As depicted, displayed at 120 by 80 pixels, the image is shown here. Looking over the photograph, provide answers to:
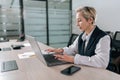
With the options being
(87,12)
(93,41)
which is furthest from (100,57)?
(87,12)

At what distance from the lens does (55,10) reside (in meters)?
5.37

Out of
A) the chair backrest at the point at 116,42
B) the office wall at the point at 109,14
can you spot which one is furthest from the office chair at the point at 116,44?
the office wall at the point at 109,14

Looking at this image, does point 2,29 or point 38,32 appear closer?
point 2,29

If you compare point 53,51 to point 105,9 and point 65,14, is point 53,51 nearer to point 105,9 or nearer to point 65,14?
point 105,9

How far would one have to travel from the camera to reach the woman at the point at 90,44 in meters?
1.38

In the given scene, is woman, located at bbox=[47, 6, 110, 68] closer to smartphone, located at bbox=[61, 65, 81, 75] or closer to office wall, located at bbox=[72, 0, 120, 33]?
smartphone, located at bbox=[61, 65, 81, 75]

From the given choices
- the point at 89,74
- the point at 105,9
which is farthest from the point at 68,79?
the point at 105,9

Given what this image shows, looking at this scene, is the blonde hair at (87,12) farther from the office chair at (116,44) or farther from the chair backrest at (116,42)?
the chair backrest at (116,42)

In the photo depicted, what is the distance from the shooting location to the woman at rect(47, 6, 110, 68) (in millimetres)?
1381

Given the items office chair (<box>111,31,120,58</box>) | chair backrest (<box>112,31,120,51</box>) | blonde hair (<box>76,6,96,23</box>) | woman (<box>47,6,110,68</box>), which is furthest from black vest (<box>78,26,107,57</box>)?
chair backrest (<box>112,31,120,51</box>)

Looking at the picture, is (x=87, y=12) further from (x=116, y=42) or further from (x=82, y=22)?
(x=116, y=42)

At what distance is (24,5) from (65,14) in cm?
148

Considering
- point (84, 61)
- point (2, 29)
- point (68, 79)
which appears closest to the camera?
point (68, 79)

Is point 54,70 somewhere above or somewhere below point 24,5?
below
